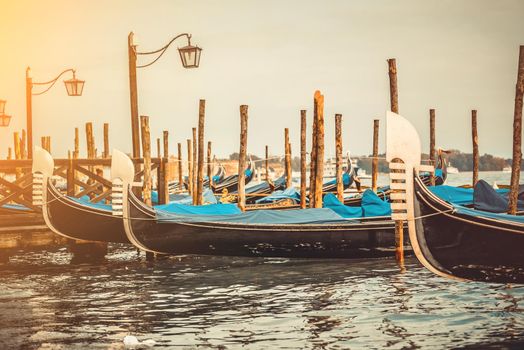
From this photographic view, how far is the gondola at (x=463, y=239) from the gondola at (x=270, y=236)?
163 inches

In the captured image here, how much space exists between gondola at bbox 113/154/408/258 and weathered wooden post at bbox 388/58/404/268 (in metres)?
0.91

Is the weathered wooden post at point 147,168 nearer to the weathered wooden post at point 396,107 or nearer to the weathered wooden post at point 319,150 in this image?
the weathered wooden post at point 319,150

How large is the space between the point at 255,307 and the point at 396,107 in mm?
4663

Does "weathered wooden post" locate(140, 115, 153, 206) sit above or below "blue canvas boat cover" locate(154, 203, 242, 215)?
A: above

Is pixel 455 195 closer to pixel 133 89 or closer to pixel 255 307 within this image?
pixel 133 89

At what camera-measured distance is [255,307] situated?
345 inches

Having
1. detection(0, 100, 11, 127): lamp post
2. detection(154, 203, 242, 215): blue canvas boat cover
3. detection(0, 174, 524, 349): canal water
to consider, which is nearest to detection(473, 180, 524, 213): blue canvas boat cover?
detection(0, 174, 524, 349): canal water

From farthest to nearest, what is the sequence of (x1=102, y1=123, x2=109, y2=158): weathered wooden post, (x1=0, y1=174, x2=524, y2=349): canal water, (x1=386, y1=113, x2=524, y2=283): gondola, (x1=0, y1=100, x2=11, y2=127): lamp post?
(x1=102, y1=123, x2=109, y2=158): weathered wooden post < (x1=0, y1=100, x2=11, y2=127): lamp post < (x1=386, y1=113, x2=524, y2=283): gondola < (x1=0, y1=174, x2=524, y2=349): canal water

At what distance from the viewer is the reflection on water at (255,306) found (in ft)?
23.9

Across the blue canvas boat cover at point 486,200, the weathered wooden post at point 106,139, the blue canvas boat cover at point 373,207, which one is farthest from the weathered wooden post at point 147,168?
the weathered wooden post at point 106,139

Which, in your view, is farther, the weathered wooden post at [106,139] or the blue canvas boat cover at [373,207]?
the weathered wooden post at [106,139]

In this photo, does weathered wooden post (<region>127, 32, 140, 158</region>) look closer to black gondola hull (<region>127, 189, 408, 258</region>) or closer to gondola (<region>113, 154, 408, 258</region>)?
gondola (<region>113, 154, 408, 258</region>)

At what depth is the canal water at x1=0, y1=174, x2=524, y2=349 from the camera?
7.22 meters

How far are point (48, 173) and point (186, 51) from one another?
9.15 ft
